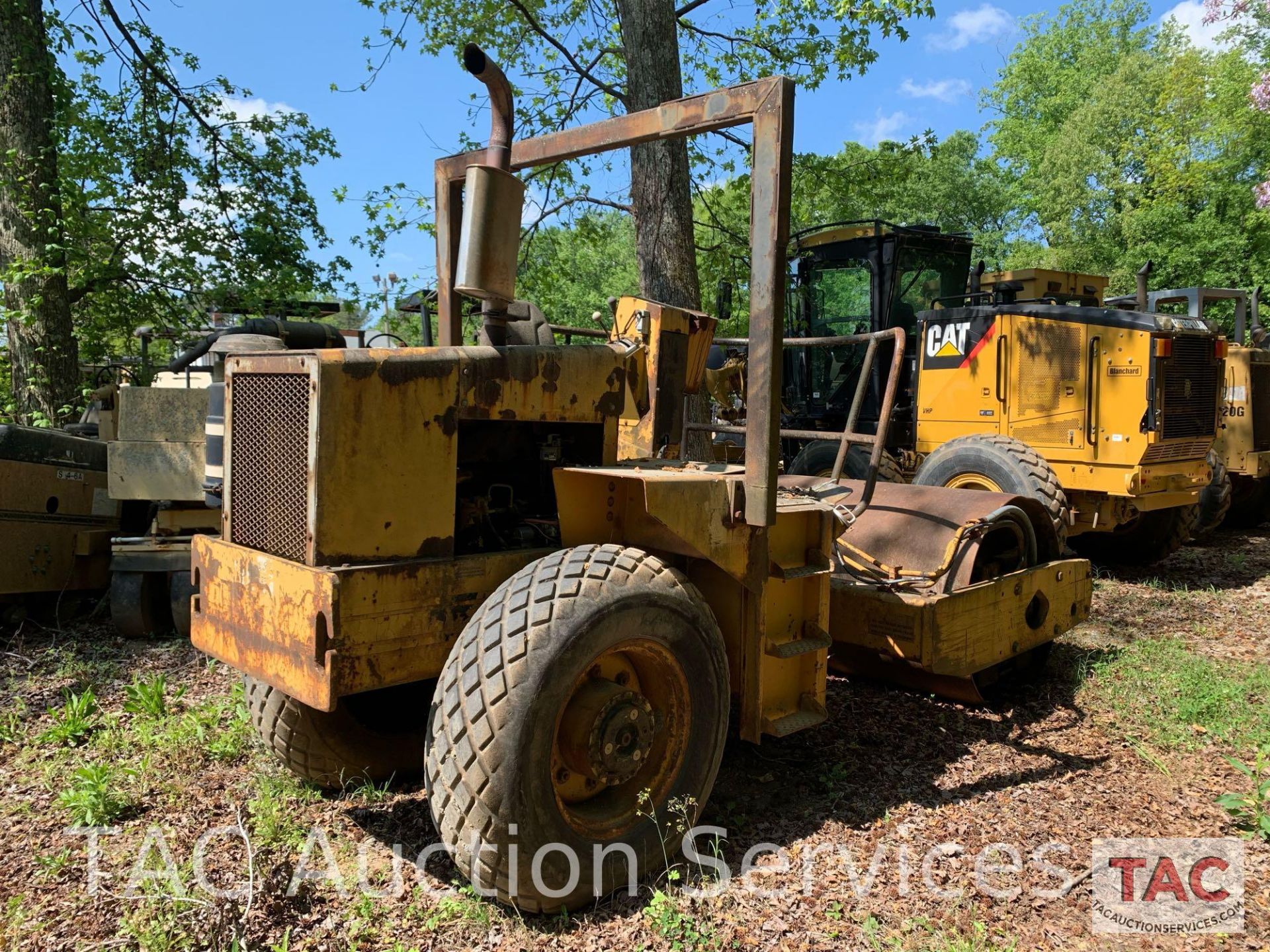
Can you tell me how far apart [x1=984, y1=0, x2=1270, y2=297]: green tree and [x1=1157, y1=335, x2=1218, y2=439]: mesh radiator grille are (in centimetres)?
1719

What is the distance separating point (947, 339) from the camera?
8109mm

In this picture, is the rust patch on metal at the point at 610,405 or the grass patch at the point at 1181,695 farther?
the grass patch at the point at 1181,695

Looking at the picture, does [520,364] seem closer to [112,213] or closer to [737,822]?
[737,822]

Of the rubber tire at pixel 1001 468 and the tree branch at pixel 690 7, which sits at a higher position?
the tree branch at pixel 690 7

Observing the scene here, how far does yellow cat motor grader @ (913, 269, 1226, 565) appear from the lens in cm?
700

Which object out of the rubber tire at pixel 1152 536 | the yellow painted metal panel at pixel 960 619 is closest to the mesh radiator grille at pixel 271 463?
the yellow painted metal panel at pixel 960 619

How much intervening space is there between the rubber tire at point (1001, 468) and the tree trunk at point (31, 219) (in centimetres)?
724

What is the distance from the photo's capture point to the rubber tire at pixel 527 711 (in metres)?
2.65

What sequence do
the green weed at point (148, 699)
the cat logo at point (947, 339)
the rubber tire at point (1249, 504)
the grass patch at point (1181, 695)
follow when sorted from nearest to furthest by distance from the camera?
the grass patch at point (1181, 695) < the green weed at point (148, 699) < the cat logo at point (947, 339) < the rubber tire at point (1249, 504)

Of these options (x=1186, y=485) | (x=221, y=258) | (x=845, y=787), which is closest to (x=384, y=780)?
(x=845, y=787)

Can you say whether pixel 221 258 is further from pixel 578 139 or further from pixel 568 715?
pixel 568 715

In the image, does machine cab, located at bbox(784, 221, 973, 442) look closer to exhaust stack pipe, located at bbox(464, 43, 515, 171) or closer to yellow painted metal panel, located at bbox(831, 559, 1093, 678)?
yellow painted metal panel, located at bbox(831, 559, 1093, 678)

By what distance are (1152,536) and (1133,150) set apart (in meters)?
24.3

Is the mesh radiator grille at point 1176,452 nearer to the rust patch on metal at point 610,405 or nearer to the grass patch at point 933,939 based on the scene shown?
the rust patch on metal at point 610,405
